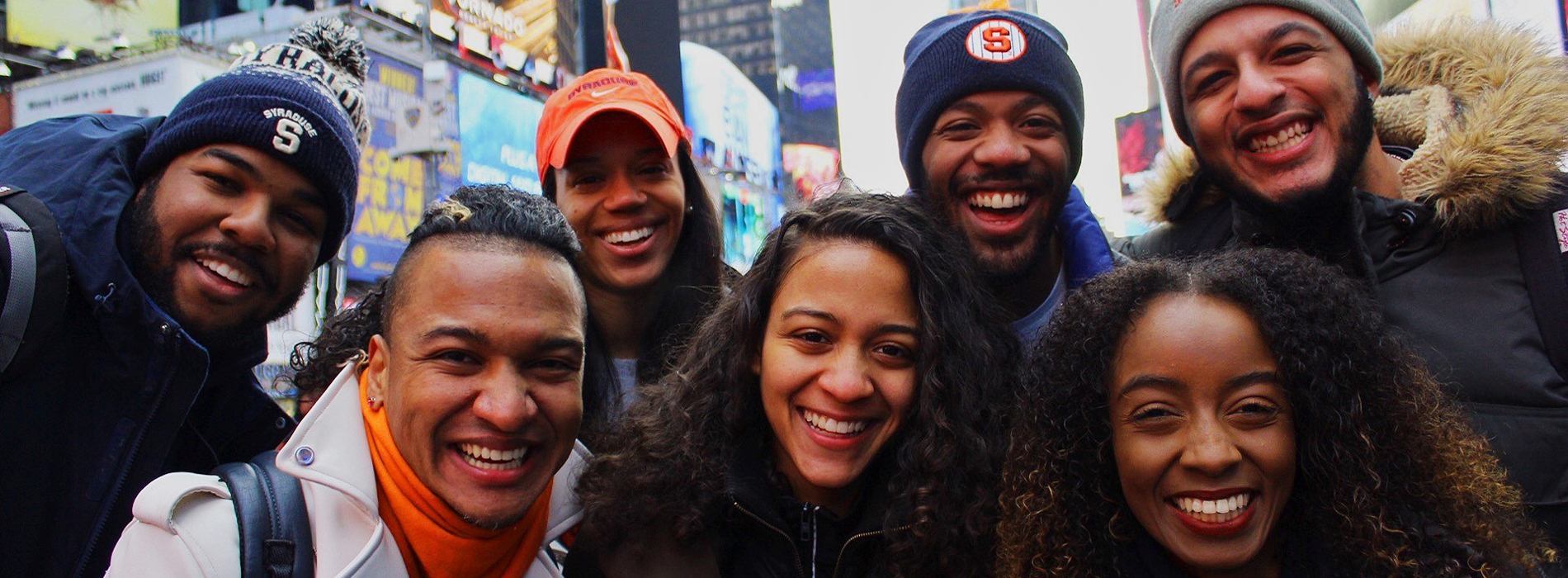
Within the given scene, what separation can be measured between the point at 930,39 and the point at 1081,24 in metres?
33.6

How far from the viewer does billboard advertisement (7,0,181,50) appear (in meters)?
12.1

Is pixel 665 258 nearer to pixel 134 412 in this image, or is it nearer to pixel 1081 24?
pixel 134 412

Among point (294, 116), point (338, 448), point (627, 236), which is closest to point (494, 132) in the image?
point (627, 236)

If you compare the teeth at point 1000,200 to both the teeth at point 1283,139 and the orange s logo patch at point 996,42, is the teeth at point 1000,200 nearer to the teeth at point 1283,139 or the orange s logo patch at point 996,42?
the orange s logo patch at point 996,42

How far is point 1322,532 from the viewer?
2.29 m

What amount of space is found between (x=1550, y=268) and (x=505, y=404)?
8.79 ft

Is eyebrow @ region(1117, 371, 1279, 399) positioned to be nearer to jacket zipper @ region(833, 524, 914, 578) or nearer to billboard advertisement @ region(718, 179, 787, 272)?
jacket zipper @ region(833, 524, 914, 578)

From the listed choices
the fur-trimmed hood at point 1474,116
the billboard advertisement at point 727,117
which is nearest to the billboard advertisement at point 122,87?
the fur-trimmed hood at point 1474,116

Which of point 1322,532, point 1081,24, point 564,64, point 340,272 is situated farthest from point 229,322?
point 1081,24

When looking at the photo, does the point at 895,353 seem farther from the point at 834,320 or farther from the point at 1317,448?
the point at 1317,448

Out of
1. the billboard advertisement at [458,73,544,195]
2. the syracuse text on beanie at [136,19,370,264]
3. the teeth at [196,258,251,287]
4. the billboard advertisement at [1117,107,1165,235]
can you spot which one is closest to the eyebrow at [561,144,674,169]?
the syracuse text on beanie at [136,19,370,264]

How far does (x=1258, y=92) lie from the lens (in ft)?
9.62

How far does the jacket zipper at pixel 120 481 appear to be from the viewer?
2527 mm

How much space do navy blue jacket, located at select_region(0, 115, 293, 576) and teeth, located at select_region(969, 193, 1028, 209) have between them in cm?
246
